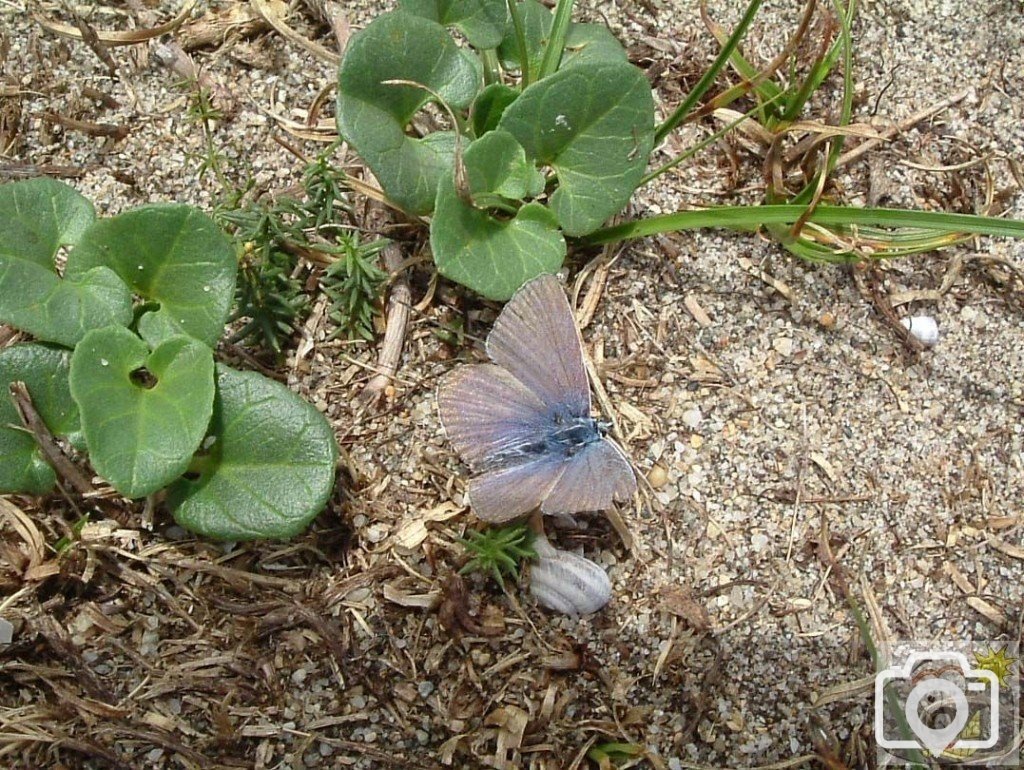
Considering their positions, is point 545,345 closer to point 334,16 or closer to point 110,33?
point 334,16

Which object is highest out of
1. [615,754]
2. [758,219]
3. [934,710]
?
[758,219]

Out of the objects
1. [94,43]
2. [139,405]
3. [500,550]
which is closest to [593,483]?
[500,550]

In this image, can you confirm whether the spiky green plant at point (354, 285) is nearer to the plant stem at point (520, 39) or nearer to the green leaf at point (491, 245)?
the green leaf at point (491, 245)

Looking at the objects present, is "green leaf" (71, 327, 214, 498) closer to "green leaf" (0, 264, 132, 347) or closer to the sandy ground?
"green leaf" (0, 264, 132, 347)

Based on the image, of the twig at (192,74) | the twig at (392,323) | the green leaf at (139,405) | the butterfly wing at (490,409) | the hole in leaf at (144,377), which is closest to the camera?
the green leaf at (139,405)

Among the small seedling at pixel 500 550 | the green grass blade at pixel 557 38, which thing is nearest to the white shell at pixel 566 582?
the small seedling at pixel 500 550

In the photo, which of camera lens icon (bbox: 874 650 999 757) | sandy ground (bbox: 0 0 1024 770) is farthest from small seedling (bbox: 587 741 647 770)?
camera lens icon (bbox: 874 650 999 757)
